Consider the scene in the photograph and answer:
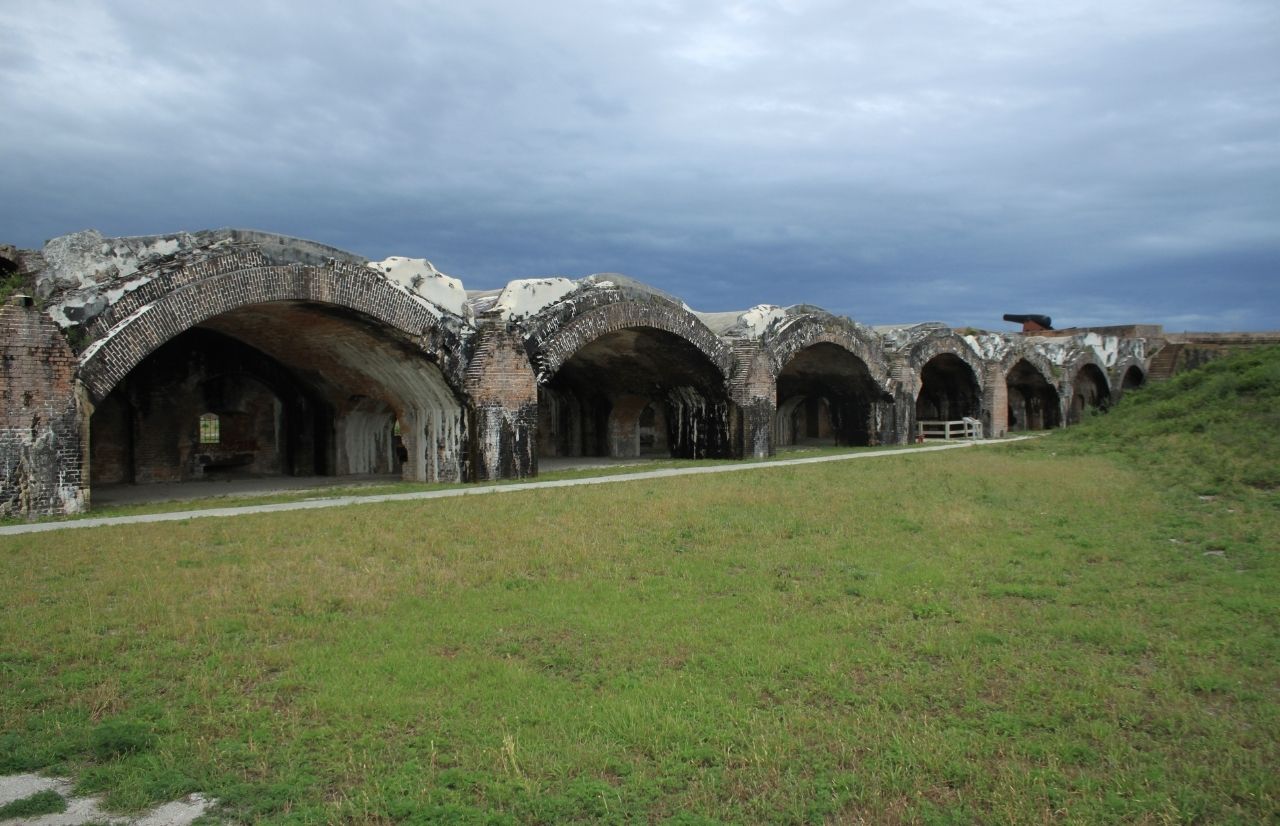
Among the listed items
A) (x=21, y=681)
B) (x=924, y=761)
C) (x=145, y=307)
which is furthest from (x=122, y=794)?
(x=145, y=307)

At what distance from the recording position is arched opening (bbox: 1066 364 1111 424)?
3572 centimetres

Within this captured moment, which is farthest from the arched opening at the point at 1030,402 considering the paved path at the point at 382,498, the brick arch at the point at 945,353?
the paved path at the point at 382,498

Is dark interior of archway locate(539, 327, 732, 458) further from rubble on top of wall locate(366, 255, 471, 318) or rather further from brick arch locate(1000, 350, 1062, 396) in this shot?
brick arch locate(1000, 350, 1062, 396)

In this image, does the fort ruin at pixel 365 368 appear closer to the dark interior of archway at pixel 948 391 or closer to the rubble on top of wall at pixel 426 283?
the rubble on top of wall at pixel 426 283

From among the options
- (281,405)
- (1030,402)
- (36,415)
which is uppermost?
(281,405)

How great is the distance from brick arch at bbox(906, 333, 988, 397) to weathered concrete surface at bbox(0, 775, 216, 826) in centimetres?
2389

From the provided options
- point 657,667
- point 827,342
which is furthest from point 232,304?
point 827,342

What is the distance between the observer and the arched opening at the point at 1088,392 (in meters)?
35.7

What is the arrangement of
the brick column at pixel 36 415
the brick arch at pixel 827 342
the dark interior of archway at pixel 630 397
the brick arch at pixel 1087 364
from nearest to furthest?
1. the brick column at pixel 36 415
2. the dark interior of archway at pixel 630 397
3. the brick arch at pixel 827 342
4. the brick arch at pixel 1087 364

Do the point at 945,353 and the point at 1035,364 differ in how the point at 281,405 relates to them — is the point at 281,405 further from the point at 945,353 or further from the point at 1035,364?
the point at 1035,364

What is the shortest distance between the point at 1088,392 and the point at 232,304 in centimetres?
3481

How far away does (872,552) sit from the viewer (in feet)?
27.7

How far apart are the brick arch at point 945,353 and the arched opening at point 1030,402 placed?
17.5 feet

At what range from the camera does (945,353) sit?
89.8ft
